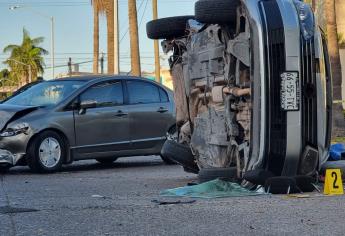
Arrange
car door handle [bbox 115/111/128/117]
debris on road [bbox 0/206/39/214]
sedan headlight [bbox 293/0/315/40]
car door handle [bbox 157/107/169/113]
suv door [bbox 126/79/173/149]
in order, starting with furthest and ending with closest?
car door handle [bbox 157/107/169/113], suv door [bbox 126/79/173/149], car door handle [bbox 115/111/128/117], sedan headlight [bbox 293/0/315/40], debris on road [bbox 0/206/39/214]

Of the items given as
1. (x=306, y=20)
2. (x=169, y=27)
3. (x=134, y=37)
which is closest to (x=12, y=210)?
(x=306, y=20)

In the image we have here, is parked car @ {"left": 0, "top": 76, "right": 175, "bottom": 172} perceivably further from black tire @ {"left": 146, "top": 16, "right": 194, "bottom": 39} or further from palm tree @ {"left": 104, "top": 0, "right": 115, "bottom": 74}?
palm tree @ {"left": 104, "top": 0, "right": 115, "bottom": 74}

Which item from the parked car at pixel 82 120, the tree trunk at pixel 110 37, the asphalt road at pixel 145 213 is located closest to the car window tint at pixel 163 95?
the parked car at pixel 82 120

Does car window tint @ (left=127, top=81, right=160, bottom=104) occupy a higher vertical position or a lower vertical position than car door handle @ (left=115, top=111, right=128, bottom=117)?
higher

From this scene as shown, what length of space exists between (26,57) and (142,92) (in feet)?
231

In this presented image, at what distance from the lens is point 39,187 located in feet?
27.4

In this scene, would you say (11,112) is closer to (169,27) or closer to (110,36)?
(169,27)

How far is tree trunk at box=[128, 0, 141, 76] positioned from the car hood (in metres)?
18.2

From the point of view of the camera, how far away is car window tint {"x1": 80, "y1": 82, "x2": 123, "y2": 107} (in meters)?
11.0

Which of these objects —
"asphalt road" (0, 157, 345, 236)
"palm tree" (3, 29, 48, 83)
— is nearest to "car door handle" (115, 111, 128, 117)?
"asphalt road" (0, 157, 345, 236)

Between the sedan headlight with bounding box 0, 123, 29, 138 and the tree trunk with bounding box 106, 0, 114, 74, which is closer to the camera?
the sedan headlight with bounding box 0, 123, 29, 138

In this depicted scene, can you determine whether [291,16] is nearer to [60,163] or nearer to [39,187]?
[39,187]

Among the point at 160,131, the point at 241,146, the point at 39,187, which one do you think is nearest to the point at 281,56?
the point at 241,146

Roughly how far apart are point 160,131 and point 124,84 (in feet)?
3.47
